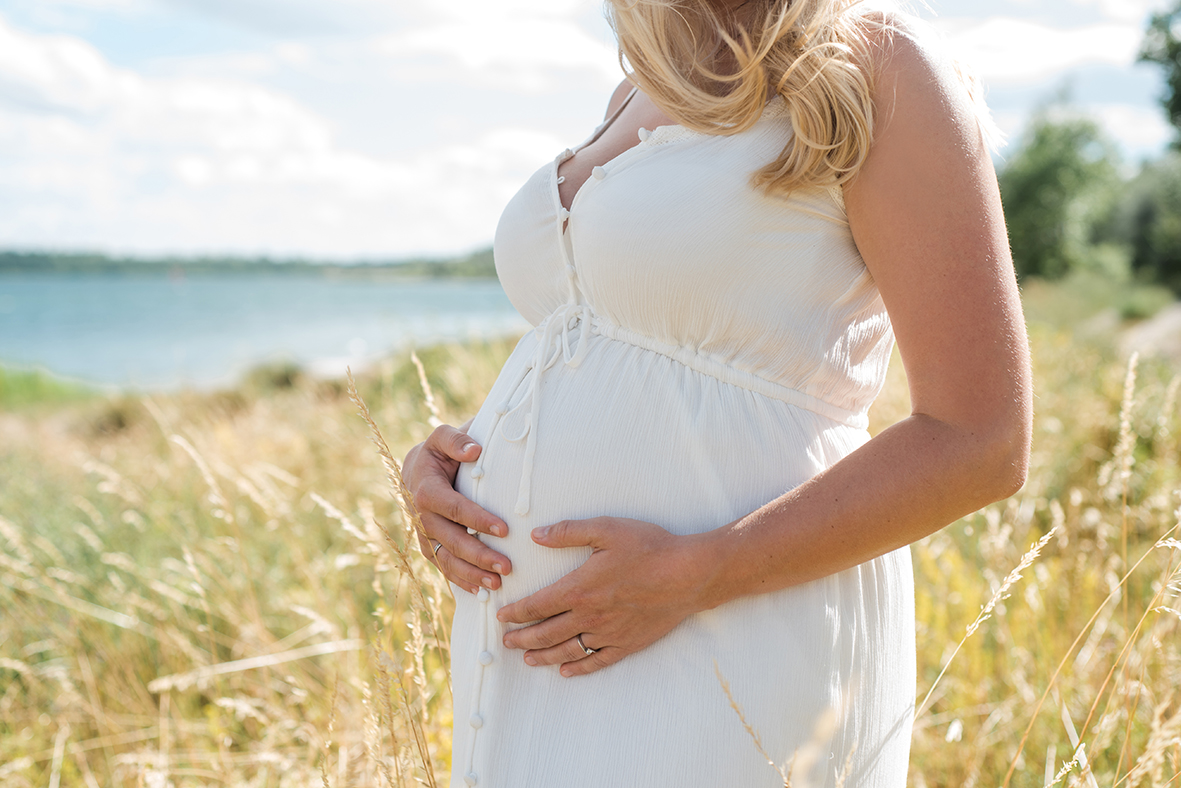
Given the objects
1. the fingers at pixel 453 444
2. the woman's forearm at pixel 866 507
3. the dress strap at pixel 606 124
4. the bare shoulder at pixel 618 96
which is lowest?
the woman's forearm at pixel 866 507

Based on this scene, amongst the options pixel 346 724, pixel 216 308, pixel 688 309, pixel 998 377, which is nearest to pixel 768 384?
pixel 688 309

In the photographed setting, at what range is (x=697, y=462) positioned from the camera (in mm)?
1096

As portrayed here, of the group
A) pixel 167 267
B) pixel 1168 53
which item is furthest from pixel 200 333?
pixel 167 267

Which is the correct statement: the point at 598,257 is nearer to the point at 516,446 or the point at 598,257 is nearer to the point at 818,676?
the point at 516,446

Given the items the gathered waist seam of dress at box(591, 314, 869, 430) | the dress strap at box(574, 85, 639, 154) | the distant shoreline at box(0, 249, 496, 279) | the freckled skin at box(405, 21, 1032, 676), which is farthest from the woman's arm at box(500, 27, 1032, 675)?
the distant shoreline at box(0, 249, 496, 279)

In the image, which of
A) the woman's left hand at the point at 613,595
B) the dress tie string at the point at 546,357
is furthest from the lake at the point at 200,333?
the woman's left hand at the point at 613,595

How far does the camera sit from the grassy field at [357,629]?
1601 millimetres

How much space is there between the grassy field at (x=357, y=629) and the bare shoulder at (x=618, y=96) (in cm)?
94

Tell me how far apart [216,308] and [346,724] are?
80.1 m

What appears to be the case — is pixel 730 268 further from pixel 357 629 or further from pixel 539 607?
pixel 357 629

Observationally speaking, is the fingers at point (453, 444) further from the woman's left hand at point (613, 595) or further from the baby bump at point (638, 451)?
the woman's left hand at point (613, 595)

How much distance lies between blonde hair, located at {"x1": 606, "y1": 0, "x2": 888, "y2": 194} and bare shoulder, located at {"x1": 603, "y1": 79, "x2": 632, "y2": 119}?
286mm

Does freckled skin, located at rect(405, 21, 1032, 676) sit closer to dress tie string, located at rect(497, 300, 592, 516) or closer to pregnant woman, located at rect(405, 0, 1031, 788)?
pregnant woman, located at rect(405, 0, 1031, 788)

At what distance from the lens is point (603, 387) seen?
116 centimetres
